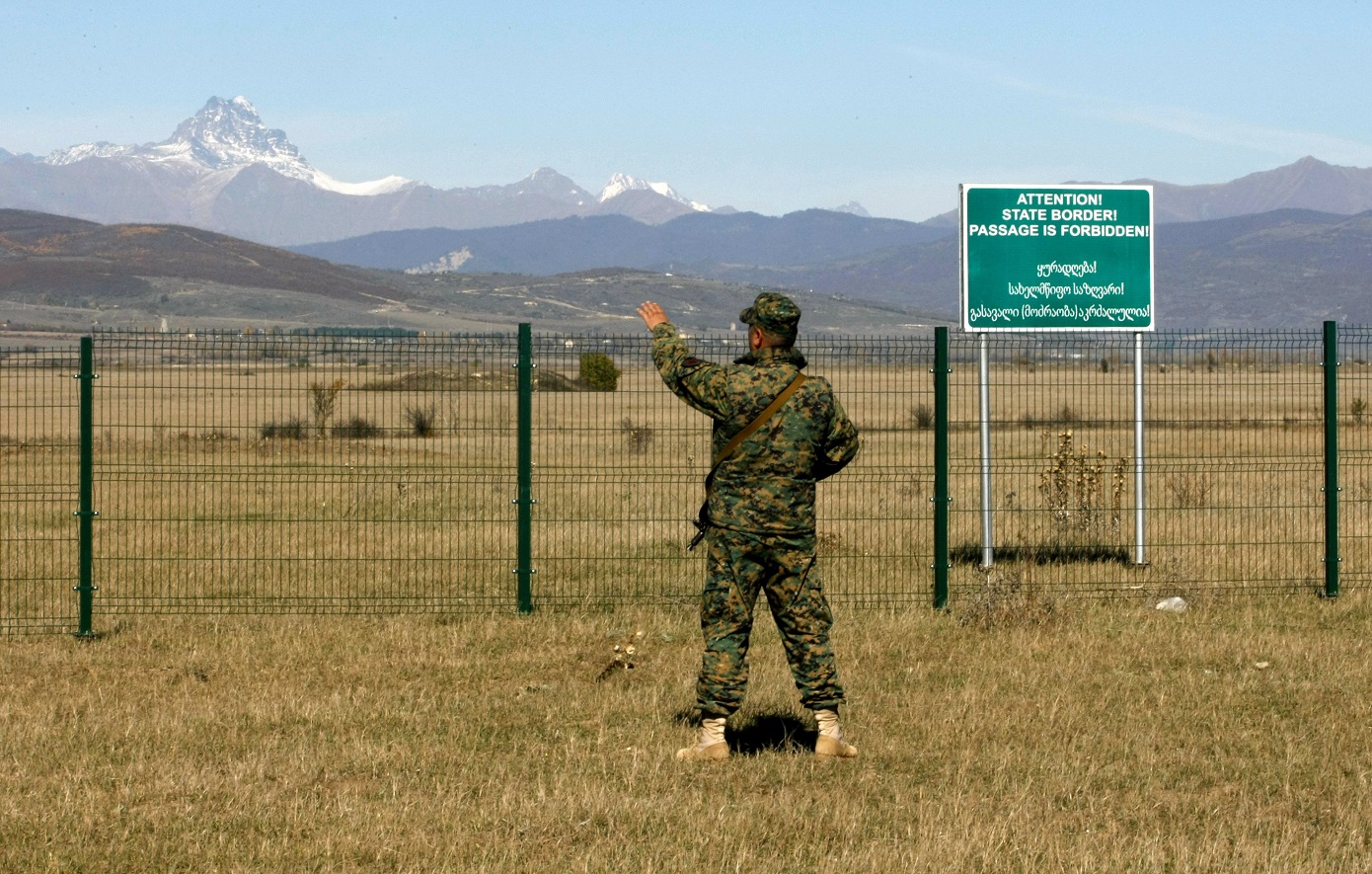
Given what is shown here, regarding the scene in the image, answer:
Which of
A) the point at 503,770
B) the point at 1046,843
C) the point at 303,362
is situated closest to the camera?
the point at 1046,843

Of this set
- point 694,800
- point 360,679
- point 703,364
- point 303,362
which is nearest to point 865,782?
point 694,800

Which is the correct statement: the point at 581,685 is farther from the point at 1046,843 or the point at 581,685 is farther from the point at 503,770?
the point at 1046,843

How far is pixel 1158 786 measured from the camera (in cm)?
827

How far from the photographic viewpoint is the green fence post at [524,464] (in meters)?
A: 12.6

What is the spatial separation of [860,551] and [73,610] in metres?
7.42

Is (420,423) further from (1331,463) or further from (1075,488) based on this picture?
(1331,463)

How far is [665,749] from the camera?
8938 mm

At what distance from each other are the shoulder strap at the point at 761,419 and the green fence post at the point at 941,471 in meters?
5.03

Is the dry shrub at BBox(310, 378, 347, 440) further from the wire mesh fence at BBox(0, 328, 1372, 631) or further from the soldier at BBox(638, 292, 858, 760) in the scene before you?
the soldier at BBox(638, 292, 858, 760)

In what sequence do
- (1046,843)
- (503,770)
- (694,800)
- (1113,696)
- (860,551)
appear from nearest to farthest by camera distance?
(1046,843)
(694,800)
(503,770)
(1113,696)
(860,551)

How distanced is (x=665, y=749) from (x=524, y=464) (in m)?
4.43

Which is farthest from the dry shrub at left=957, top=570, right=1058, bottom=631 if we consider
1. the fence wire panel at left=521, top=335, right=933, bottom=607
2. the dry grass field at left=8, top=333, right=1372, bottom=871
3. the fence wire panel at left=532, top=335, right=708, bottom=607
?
the fence wire panel at left=532, top=335, right=708, bottom=607

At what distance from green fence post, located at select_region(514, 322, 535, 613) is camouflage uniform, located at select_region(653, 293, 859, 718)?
4.37 metres

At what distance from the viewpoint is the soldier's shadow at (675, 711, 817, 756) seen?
8.98 meters
